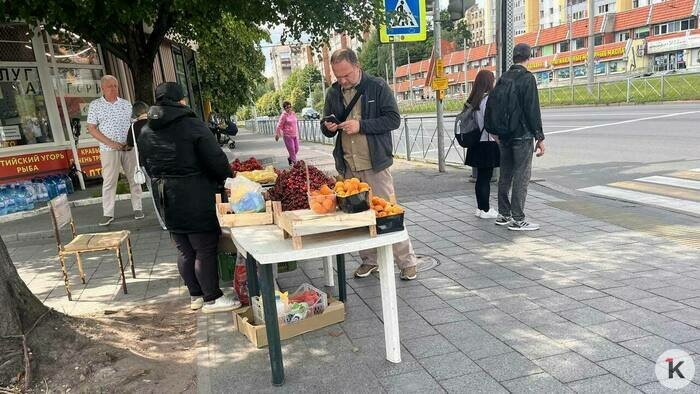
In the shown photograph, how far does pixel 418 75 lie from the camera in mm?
81312

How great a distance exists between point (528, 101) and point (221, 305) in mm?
3789

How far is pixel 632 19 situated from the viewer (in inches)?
2263

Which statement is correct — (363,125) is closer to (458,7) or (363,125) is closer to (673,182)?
(458,7)

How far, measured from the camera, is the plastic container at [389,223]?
2.90 metres

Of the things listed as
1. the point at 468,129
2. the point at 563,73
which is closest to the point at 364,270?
the point at 468,129

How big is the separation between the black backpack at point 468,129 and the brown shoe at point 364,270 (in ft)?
8.33

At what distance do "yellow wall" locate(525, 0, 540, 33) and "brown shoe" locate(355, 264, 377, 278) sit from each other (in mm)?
88705

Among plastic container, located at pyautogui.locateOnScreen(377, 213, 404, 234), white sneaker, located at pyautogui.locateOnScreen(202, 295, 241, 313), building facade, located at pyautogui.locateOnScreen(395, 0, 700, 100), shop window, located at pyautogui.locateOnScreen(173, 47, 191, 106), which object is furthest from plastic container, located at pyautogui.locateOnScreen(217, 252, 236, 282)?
building facade, located at pyautogui.locateOnScreen(395, 0, 700, 100)

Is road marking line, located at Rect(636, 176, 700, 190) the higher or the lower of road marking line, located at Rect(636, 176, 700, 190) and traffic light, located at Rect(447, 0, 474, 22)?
the lower

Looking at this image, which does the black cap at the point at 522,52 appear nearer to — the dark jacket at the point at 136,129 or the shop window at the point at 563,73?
the dark jacket at the point at 136,129

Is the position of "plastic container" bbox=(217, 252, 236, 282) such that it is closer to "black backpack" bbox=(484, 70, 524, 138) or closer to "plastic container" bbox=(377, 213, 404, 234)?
"plastic container" bbox=(377, 213, 404, 234)

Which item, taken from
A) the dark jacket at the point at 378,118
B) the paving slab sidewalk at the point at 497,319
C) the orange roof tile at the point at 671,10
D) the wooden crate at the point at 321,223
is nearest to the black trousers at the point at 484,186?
the paving slab sidewalk at the point at 497,319

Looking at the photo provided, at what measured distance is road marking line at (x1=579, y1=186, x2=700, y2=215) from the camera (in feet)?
20.8

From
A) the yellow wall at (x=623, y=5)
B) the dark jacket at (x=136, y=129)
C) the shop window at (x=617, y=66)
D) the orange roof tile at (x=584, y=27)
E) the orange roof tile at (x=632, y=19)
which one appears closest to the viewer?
the dark jacket at (x=136, y=129)
